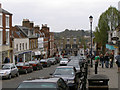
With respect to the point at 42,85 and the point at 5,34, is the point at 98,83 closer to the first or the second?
the point at 42,85

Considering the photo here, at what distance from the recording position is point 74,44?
5753 inches

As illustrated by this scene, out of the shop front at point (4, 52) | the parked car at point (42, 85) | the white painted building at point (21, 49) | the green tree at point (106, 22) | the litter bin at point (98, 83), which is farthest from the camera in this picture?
the green tree at point (106, 22)

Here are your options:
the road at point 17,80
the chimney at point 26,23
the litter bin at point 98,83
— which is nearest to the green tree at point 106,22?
the chimney at point 26,23

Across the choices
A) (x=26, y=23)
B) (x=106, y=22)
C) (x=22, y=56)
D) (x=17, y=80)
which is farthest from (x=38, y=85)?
(x=26, y=23)

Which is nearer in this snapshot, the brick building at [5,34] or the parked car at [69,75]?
the parked car at [69,75]

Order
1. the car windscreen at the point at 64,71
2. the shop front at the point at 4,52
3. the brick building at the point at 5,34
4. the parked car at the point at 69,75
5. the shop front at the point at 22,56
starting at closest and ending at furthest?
the parked car at the point at 69,75 → the car windscreen at the point at 64,71 → the shop front at the point at 4,52 → the brick building at the point at 5,34 → the shop front at the point at 22,56

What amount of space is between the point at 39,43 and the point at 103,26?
1750cm

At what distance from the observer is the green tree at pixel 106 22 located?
6144 cm

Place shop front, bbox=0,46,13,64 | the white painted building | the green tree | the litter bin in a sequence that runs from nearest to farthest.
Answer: the litter bin → shop front, bbox=0,46,13,64 → the white painted building → the green tree

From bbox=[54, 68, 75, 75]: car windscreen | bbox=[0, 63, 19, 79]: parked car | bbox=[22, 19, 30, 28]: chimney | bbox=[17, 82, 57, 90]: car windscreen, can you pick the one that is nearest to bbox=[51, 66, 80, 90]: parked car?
bbox=[54, 68, 75, 75]: car windscreen

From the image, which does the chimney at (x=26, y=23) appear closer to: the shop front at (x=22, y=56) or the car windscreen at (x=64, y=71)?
the shop front at (x=22, y=56)

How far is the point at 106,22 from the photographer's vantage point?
205 feet

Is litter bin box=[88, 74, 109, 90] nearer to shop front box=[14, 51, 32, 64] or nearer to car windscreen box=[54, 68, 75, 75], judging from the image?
car windscreen box=[54, 68, 75, 75]

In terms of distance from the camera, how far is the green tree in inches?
2419
